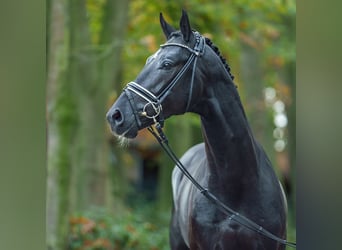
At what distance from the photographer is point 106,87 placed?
43.1 feet

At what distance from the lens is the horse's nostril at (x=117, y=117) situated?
5078mm

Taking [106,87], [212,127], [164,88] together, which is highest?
[106,87]

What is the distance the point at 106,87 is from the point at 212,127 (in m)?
7.82

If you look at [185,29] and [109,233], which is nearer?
[185,29]

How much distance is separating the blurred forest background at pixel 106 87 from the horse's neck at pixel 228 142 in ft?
16.7

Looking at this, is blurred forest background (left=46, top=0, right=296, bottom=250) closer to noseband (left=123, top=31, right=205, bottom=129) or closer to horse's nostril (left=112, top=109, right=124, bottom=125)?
noseband (left=123, top=31, right=205, bottom=129)

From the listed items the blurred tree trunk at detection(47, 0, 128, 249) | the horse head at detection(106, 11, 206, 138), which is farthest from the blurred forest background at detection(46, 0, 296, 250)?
the horse head at detection(106, 11, 206, 138)

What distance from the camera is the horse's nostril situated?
200 inches

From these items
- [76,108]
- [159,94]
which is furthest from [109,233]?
[159,94]

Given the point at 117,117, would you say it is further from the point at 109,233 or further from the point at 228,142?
the point at 109,233

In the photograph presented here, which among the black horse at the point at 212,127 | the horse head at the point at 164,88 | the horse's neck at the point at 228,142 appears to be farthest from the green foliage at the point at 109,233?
the horse head at the point at 164,88

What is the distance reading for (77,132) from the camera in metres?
11.6

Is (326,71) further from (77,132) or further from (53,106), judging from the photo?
(77,132)

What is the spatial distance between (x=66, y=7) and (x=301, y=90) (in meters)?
8.07
